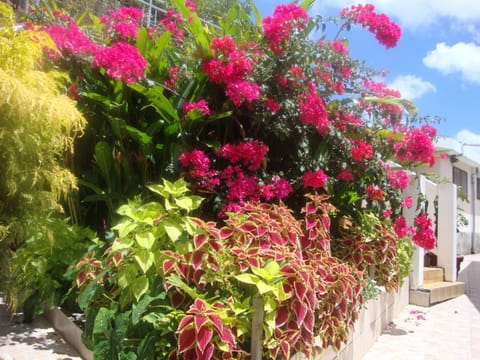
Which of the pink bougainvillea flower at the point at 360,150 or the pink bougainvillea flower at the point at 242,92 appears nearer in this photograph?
the pink bougainvillea flower at the point at 242,92

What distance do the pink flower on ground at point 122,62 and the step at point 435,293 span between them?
4.67 metres

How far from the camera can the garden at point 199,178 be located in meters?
2.25

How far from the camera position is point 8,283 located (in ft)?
9.01

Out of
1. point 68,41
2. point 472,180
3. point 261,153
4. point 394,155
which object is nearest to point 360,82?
point 394,155

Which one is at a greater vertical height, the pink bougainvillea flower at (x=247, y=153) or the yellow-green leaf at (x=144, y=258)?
the pink bougainvillea flower at (x=247, y=153)

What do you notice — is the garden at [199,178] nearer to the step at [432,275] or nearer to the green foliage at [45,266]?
the green foliage at [45,266]

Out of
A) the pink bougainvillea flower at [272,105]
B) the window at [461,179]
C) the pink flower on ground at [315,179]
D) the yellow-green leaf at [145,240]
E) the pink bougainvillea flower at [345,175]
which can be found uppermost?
the window at [461,179]

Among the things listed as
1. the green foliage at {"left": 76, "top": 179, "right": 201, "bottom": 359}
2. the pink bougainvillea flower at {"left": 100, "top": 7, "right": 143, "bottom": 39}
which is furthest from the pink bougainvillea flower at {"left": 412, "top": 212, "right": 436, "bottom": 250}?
the pink bougainvillea flower at {"left": 100, "top": 7, "right": 143, "bottom": 39}

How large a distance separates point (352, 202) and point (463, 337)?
1846 millimetres

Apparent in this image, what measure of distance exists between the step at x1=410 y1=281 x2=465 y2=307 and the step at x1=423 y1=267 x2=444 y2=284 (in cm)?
7

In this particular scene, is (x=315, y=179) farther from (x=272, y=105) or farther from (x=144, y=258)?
(x=144, y=258)

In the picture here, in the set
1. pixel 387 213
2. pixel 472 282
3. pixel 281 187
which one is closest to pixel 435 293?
pixel 387 213

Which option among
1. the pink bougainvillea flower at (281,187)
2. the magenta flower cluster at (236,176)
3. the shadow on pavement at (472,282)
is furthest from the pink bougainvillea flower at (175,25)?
the shadow on pavement at (472,282)

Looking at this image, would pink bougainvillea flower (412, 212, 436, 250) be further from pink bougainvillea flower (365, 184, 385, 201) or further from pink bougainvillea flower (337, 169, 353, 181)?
pink bougainvillea flower (337, 169, 353, 181)
